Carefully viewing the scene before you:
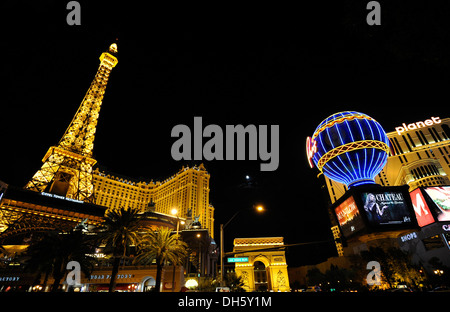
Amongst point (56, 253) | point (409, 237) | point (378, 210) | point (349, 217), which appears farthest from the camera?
point (409, 237)

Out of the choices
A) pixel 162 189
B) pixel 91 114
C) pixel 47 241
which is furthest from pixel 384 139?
pixel 162 189

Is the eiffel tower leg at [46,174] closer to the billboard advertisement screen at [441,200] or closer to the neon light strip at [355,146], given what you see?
the neon light strip at [355,146]

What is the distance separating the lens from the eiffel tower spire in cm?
5303

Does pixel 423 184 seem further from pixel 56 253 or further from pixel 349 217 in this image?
pixel 56 253

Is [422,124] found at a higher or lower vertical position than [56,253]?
higher

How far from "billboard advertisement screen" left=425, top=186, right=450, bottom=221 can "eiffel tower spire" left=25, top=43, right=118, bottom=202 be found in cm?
6551

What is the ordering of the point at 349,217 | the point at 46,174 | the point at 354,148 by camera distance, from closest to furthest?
1. the point at 349,217
2. the point at 354,148
3. the point at 46,174

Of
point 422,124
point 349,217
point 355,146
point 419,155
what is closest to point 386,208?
point 349,217

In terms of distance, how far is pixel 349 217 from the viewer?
2689cm

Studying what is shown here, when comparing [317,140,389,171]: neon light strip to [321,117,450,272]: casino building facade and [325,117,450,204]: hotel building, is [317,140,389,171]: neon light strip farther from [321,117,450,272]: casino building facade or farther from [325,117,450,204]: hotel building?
[325,117,450,204]: hotel building

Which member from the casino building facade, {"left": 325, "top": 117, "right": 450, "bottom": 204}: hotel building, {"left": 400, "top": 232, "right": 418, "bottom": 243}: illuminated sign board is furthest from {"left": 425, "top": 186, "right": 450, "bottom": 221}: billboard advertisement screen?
{"left": 325, "top": 117, "right": 450, "bottom": 204}: hotel building

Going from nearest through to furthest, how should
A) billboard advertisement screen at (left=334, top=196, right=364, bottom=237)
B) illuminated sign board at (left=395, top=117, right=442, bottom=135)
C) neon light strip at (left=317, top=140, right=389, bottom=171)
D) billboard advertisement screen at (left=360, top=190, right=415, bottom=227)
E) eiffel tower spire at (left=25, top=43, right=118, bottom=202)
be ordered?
billboard advertisement screen at (left=360, top=190, right=415, bottom=227), billboard advertisement screen at (left=334, top=196, right=364, bottom=237), neon light strip at (left=317, top=140, right=389, bottom=171), eiffel tower spire at (left=25, top=43, right=118, bottom=202), illuminated sign board at (left=395, top=117, right=442, bottom=135)

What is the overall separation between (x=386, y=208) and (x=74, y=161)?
6645cm

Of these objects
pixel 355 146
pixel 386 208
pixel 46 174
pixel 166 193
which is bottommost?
pixel 386 208
